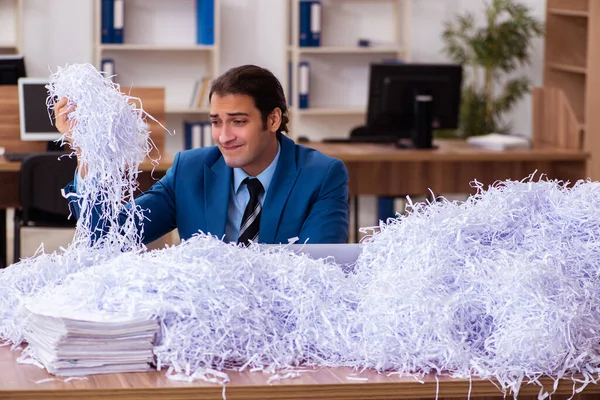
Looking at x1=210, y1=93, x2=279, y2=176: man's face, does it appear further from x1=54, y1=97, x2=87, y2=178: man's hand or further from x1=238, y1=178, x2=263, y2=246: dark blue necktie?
x1=54, y1=97, x2=87, y2=178: man's hand

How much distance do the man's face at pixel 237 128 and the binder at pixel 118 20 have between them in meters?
4.36

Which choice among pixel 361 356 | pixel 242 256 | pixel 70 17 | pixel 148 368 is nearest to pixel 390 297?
pixel 361 356

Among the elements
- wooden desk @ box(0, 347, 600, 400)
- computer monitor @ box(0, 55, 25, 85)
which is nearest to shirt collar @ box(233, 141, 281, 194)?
wooden desk @ box(0, 347, 600, 400)

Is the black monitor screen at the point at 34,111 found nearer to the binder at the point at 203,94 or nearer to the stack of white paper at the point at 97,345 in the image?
the binder at the point at 203,94

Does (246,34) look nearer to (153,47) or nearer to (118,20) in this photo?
(153,47)

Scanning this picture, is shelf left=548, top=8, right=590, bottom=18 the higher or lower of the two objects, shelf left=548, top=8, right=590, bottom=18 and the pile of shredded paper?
the higher

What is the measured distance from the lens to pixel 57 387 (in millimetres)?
1464

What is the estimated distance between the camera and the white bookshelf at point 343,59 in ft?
23.6

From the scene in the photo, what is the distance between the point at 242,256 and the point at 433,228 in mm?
325

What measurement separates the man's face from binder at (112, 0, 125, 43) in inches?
172

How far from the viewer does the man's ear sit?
256 cm

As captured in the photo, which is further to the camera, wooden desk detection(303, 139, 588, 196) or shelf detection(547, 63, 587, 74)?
shelf detection(547, 63, 587, 74)

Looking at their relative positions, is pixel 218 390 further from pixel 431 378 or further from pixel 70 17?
pixel 70 17

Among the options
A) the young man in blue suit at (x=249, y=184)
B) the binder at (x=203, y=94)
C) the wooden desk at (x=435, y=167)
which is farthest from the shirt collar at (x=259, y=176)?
the binder at (x=203, y=94)
